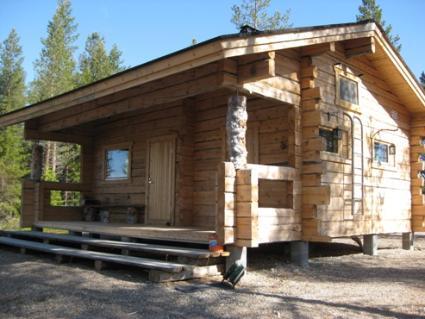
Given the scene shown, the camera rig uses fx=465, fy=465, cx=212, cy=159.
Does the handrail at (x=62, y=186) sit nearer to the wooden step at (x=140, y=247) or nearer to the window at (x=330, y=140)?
the wooden step at (x=140, y=247)

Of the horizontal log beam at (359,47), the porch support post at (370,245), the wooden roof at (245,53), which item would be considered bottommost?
the porch support post at (370,245)

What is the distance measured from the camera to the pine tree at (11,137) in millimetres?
24078

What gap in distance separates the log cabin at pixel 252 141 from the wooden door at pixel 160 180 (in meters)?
0.03

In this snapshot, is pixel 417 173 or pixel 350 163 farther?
pixel 417 173

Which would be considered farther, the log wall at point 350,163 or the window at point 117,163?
the window at point 117,163

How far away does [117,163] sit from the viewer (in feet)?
39.3

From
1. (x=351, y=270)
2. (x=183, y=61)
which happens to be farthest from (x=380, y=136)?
(x=183, y=61)

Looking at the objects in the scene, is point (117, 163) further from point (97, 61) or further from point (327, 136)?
point (97, 61)

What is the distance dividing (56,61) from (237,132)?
90.1ft

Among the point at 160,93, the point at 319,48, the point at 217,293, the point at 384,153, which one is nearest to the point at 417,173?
the point at 384,153

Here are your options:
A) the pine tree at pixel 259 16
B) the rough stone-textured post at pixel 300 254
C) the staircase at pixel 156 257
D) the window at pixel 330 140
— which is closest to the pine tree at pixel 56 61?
the pine tree at pixel 259 16

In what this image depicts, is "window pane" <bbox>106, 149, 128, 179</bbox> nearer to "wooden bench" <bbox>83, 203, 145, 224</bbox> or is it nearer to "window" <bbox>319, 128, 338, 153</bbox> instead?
"wooden bench" <bbox>83, 203, 145, 224</bbox>

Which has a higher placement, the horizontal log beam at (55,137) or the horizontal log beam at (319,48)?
the horizontal log beam at (319,48)

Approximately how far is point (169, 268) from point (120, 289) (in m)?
0.66
